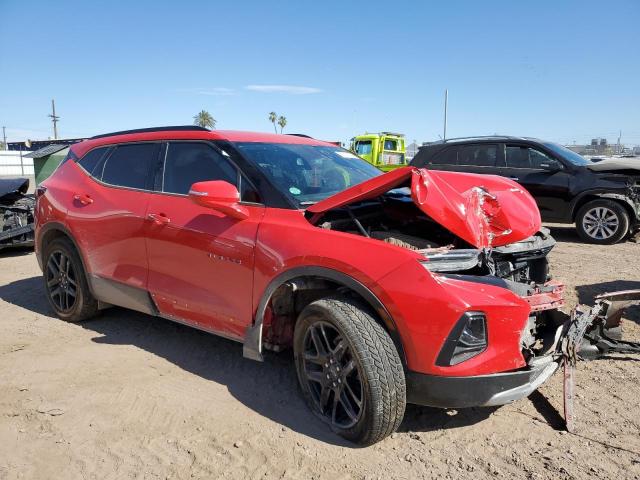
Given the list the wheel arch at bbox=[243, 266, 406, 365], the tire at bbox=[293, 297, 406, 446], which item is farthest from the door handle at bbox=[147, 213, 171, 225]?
the tire at bbox=[293, 297, 406, 446]

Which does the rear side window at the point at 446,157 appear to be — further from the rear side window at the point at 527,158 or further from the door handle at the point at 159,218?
the door handle at the point at 159,218

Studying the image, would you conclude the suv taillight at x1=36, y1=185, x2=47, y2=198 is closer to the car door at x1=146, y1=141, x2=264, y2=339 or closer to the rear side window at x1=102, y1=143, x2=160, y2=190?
the rear side window at x1=102, y1=143, x2=160, y2=190

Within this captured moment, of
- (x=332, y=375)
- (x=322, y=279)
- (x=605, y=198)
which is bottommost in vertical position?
(x=332, y=375)

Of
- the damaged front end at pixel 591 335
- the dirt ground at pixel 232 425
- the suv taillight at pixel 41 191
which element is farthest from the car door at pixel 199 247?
the damaged front end at pixel 591 335

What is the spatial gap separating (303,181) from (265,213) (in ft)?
1.63

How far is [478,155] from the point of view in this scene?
29.7 feet

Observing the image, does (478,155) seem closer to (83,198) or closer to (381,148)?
(83,198)

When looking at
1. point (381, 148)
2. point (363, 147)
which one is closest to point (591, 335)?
point (381, 148)

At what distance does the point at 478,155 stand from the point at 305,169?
6.32m

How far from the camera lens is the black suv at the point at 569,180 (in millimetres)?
7988

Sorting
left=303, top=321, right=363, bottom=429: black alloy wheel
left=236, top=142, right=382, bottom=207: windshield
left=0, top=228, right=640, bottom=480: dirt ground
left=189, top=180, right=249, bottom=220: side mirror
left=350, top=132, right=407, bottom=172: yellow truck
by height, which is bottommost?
left=0, top=228, right=640, bottom=480: dirt ground

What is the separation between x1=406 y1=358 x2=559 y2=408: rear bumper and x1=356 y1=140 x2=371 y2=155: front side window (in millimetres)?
16339

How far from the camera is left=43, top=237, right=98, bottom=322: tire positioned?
14.6 feet

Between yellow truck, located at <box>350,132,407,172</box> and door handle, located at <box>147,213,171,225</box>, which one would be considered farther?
yellow truck, located at <box>350,132,407,172</box>
